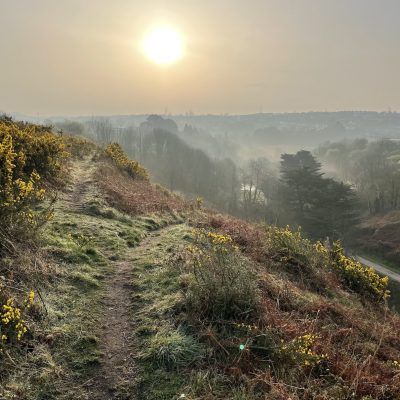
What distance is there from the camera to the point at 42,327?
4.75 metres

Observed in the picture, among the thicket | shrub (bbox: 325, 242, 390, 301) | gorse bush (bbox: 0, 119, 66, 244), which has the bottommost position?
shrub (bbox: 325, 242, 390, 301)

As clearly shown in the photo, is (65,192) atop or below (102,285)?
atop

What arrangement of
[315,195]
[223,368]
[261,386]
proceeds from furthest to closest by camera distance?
1. [315,195]
2. [223,368]
3. [261,386]

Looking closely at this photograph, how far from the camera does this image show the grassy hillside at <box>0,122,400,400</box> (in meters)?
4.17

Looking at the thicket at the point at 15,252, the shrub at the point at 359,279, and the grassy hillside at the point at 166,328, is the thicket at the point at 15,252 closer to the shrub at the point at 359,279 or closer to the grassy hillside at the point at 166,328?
the grassy hillside at the point at 166,328

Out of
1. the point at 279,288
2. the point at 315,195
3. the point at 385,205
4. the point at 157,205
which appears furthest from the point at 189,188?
the point at 279,288

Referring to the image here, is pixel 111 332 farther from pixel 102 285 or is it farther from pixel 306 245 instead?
pixel 306 245

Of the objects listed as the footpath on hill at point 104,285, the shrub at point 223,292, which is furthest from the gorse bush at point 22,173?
the shrub at point 223,292

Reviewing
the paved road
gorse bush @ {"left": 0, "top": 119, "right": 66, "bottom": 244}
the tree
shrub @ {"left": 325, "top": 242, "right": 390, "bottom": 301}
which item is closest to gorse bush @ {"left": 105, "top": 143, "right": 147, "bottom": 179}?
gorse bush @ {"left": 0, "top": 119, "right": 66, "bottom": 244}

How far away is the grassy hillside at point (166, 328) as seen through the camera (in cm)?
417

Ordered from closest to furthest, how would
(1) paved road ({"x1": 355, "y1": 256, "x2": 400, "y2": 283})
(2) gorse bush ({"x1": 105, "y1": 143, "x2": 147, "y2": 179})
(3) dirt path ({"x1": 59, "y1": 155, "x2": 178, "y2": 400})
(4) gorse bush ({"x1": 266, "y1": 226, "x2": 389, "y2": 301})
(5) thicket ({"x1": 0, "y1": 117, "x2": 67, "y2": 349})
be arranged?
(3) dirt path ({"x1": 59, "y1": 155, "x2": 178, "y2": 400}), (5) thicket ({"x1": 0, "y1": 117, "x2": 67, "y2": 349}), (4) gorse bush ({"x1": 266, "y1": 226, "x2": 389, "y2": 301}), (2) gorse bush ({"x1": 105, "y1": 143, "x2": 147, "y2": 179}), (1) paved road ({"x1": 355, "y1": 256, "x2": 400, "y2": 283})

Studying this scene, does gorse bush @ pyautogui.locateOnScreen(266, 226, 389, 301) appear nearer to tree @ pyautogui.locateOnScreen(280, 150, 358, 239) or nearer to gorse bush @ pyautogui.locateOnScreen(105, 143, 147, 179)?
gorse bush @ pyautogui.locateOnScreen(105, 143, 147, 179)

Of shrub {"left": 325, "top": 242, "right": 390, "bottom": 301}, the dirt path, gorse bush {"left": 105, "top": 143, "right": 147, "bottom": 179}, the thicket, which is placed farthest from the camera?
gorse bush {"left": 105, "top": 143, "right": 147, "bottom": 179}

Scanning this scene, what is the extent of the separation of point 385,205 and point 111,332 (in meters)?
78.2
